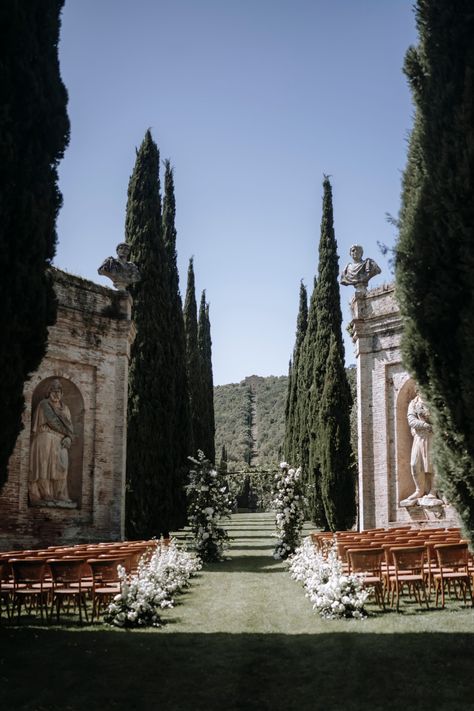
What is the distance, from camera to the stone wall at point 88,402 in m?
17.0

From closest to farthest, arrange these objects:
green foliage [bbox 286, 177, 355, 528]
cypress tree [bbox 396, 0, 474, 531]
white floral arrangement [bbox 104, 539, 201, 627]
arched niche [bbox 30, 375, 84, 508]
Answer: cypress tree [bbox 396, 0, 474, 531], white floral arrangement [bbox 104, 539, 201, 627], arched niche [bbox 30, 375, 84, 508], green foliage [bbox 286, 177, 355, 528]

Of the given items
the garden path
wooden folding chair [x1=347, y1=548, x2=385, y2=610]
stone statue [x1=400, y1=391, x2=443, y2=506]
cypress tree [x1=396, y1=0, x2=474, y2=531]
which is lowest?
the garden path

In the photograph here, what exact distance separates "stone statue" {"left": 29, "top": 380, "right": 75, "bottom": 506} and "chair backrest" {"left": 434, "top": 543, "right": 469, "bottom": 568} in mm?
9524

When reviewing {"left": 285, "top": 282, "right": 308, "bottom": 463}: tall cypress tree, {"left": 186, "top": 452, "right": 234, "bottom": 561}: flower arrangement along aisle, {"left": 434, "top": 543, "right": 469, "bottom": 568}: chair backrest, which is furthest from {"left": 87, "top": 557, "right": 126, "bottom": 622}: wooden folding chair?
{"left": 285, "top": 282, "right": 308, "bottom": 463}: tall cypress tree

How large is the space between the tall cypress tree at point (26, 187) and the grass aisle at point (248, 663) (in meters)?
2.39

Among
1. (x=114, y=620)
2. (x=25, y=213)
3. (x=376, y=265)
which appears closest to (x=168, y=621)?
(x=114, y=620)

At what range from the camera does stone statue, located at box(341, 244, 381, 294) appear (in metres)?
21.5

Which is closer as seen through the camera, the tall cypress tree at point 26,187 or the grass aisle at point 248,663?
the grass aisle at point 248,663

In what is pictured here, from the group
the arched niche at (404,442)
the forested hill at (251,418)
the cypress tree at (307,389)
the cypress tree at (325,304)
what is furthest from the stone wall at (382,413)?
the forested hill at (251,418)

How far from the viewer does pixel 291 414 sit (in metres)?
40.9

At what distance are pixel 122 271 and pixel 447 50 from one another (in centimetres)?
1258

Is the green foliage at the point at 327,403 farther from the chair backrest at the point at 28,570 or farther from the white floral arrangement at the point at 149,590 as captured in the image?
the chair backrest at the point at 28,570

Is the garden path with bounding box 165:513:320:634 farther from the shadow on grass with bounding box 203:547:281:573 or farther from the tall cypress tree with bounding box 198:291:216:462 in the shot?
the tall cypress tree with bounding box 198:291:216:462

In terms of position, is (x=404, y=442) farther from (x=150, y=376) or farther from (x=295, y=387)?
(x=295, y=387)
